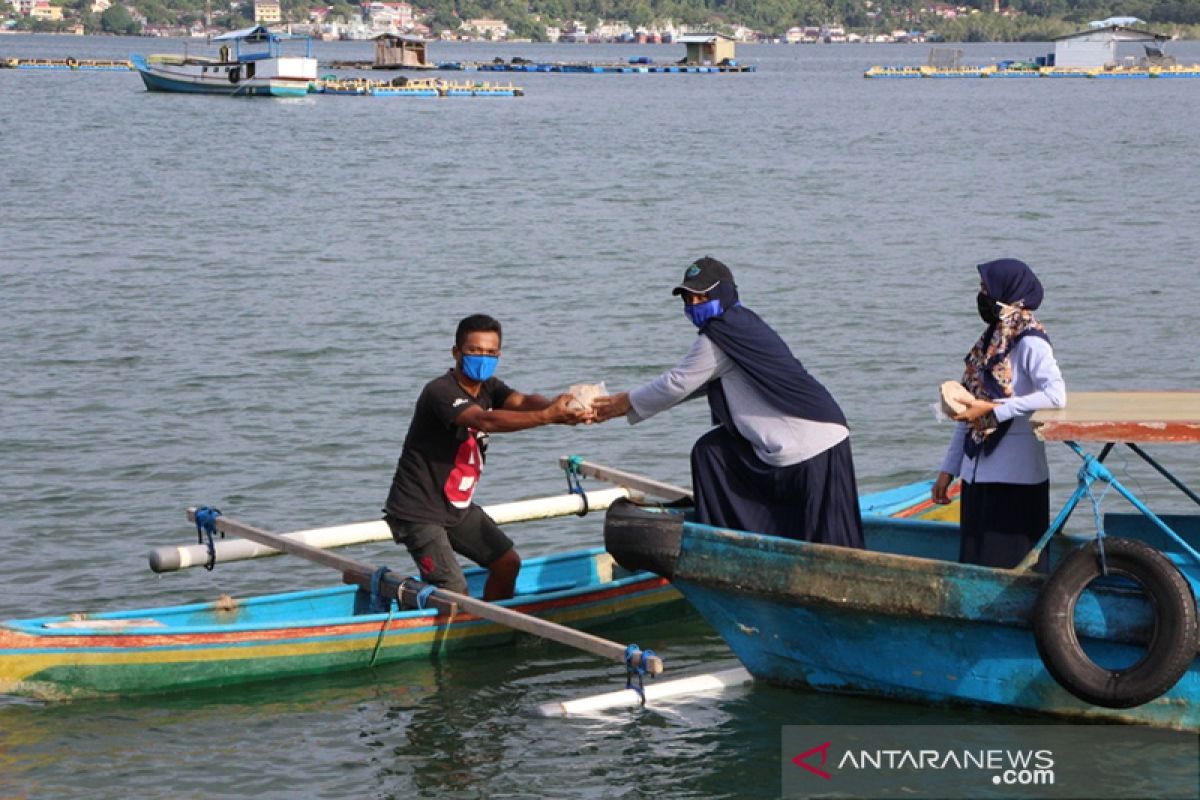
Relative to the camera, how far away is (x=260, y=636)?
1025 cm

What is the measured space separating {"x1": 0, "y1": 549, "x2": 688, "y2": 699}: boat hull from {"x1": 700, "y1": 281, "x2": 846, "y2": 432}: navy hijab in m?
2.43

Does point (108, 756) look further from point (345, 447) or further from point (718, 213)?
point (718, 213)

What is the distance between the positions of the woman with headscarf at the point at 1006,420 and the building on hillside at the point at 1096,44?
110998 mm

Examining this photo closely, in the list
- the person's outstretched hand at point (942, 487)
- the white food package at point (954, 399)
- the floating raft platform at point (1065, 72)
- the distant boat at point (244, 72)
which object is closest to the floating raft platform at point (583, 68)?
the floating raft platform at point (1065, 72)

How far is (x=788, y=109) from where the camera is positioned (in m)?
86.0

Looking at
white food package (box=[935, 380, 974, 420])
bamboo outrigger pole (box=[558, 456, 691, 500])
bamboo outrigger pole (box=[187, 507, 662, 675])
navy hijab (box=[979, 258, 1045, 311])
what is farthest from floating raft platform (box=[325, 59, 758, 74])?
white food package (box=[935, 380, 974, 420])

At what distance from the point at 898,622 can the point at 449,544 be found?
282 centimetres

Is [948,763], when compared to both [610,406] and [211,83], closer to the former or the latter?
[610,406]

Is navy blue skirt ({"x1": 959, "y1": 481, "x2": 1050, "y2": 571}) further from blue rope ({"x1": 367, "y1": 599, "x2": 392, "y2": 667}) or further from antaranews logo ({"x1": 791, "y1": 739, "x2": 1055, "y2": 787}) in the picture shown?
blue rope ({"x1": 367, "y1": 599, "x2": 392, "y2": 667})

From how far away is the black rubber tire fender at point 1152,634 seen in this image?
8367 millimetres

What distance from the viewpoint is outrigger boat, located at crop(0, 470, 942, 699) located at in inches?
385

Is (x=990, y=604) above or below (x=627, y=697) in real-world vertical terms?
above

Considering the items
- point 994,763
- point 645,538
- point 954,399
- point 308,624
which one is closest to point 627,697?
point 645,538

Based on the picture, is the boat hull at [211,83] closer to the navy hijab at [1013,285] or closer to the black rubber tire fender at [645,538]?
the black rubber tire fender at [645,538]
